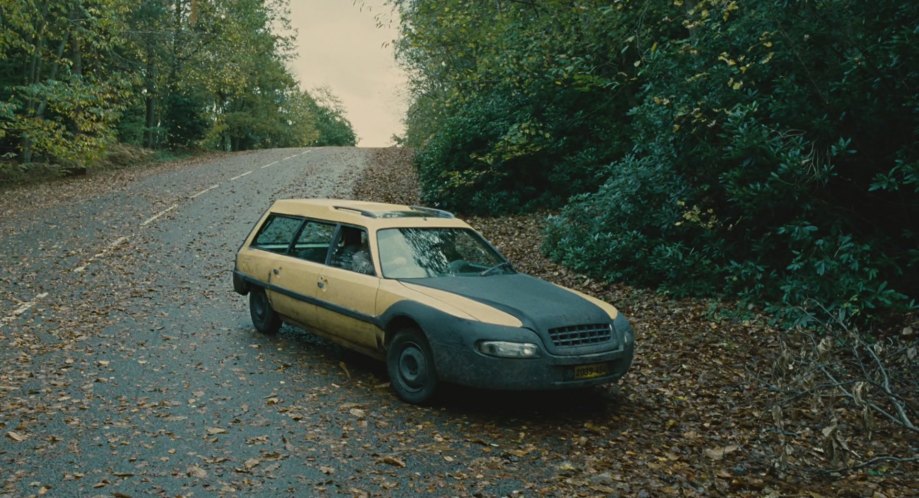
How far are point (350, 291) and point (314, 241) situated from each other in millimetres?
1165

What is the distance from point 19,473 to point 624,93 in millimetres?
13789

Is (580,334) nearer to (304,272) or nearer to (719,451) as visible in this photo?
(719,451)

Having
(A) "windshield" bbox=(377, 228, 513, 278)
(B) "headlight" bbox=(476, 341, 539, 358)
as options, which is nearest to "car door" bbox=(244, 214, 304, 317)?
(A) "windshield" bbox=(377, 228, 513, 278)

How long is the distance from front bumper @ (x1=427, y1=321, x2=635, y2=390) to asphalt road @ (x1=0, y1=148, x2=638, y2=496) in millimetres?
444

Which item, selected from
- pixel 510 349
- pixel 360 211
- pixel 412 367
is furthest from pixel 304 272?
pixel 510 349

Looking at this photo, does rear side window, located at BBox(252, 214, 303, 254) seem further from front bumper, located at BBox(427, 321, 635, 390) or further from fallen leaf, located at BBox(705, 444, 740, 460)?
fallen leaf, located at BBox(705, 444, 740, 460)

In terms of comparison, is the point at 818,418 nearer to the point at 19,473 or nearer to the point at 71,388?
the point at 19,473

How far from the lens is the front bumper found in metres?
5.84

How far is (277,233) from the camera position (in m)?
8.66

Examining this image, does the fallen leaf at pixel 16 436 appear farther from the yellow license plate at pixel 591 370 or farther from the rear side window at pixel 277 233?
the yellow license plate at pixel 591 370

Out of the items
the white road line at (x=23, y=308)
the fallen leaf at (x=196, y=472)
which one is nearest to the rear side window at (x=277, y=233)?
the white road line at (x=23, y=308)

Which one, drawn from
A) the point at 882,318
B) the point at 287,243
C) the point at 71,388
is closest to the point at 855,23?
the point at 882,318

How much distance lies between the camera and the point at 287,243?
8.56 metres

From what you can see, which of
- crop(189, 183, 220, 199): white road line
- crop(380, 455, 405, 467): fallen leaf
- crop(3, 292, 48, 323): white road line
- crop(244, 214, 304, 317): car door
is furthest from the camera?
crop(189, 183, 220, 199): white road line
